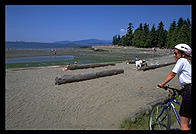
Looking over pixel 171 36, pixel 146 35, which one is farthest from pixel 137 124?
pixel 146 35

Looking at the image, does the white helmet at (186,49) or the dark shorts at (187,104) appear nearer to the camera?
the dark shorts at (187,104)

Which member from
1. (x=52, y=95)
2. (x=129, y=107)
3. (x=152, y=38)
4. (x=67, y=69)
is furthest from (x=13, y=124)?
(x=152, y=38)

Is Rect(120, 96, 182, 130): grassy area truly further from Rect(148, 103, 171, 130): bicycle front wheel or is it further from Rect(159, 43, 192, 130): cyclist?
Rect(159, 43, 192, 130): cyclist

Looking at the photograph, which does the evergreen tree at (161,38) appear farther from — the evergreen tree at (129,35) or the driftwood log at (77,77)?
the driftwood log at (77,77)

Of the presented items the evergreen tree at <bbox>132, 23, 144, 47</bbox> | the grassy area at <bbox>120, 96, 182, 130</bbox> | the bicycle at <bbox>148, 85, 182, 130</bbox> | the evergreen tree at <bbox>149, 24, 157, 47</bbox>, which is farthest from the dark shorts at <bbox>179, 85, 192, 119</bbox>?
the evergreen tree at <bbox>149, 24, 157, 47</bbox>

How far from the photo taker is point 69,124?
4.91m

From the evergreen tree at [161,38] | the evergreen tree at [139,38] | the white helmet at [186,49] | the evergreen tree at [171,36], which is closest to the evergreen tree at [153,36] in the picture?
the evergreen tree at [161,38]

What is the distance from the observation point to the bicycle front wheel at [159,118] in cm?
377

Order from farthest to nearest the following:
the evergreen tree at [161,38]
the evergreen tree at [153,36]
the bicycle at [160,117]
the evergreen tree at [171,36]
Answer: the evergreen tree at [153,36] → the evergreen tree at [161,38] → the evergreen tree at [171,36] → the bicycle at [160,117]

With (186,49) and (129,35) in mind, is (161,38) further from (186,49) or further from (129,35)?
(186,49)

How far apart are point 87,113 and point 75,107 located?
72 cm

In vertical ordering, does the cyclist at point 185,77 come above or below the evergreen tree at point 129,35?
below

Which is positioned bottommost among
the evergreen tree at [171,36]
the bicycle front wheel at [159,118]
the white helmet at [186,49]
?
the bicycle front wheel at [159,118]
